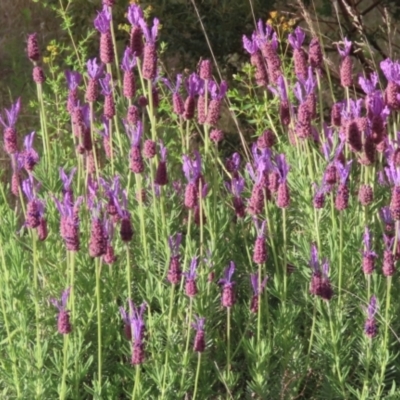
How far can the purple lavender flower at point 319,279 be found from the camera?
81.0 inches

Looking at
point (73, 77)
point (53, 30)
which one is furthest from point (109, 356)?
point (53, 30)

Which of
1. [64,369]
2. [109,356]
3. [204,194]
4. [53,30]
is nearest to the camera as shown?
[64,369]

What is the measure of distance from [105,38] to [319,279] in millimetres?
730

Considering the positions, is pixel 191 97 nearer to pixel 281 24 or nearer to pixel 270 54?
pixel 270 54

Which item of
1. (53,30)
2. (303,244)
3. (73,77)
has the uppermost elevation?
(53,30)

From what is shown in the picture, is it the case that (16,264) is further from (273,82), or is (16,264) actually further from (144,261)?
(273,82)

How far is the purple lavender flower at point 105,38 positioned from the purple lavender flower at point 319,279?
2.10ft

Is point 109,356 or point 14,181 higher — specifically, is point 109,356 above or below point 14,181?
below

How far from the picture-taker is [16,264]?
7.29 ft

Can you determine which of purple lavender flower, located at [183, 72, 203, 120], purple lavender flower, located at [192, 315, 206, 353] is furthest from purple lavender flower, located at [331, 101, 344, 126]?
purple lavender flower, located at [192, 315, 206, 353]

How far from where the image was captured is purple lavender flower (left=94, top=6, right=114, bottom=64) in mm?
2244

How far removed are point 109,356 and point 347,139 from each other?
0.73 m

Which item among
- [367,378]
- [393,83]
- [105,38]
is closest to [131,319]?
[367,378]

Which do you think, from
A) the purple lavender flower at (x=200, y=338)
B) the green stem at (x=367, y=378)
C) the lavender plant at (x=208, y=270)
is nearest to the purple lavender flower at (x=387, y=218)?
the lavender plant at (x=208, y=270)
